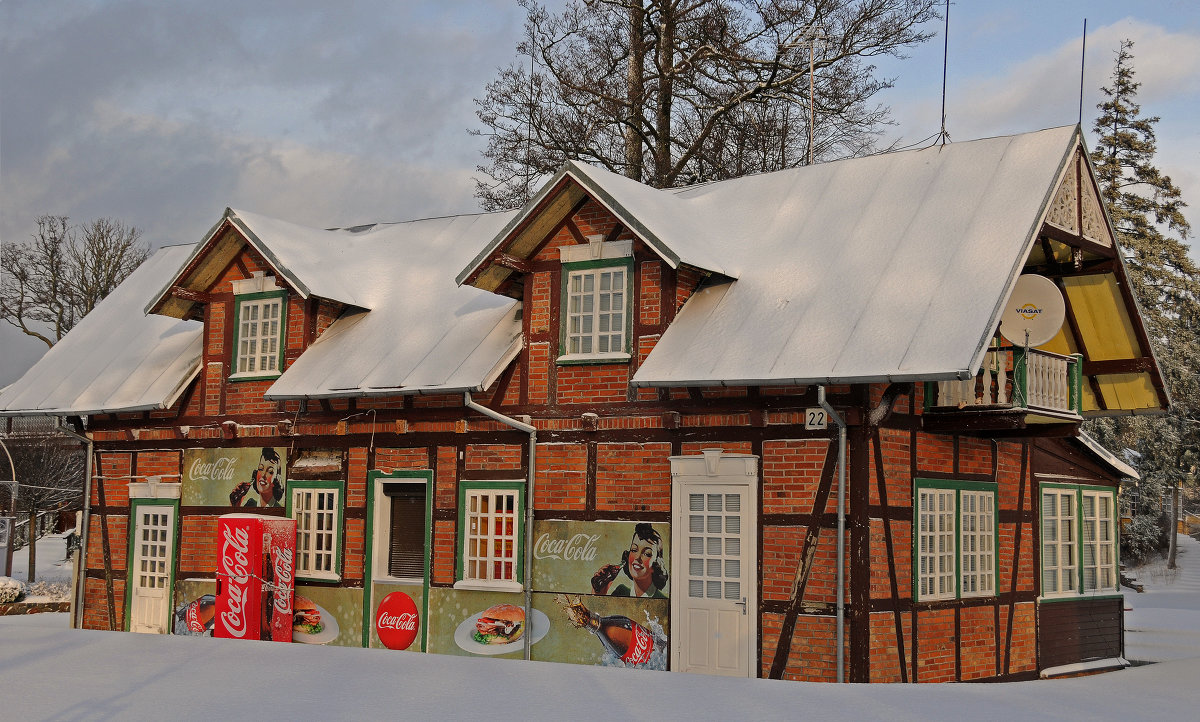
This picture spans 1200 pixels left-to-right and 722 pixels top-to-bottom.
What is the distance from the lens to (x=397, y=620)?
50.6 feet

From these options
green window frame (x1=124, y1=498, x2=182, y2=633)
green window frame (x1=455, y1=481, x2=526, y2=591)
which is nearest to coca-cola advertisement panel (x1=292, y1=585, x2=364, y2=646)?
green window frame (x1=455, y1=481, x2=526, y2=591)

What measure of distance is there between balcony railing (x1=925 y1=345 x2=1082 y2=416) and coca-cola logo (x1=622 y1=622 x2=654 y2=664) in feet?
13.3

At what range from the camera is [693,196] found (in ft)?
55.0

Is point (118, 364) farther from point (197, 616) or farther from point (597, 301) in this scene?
point (597, 301)

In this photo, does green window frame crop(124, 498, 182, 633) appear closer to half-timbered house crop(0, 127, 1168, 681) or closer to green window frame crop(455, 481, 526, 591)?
half-timbered house crop(0, 127, 1168, 681)

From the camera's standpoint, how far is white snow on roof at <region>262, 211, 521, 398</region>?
1528 cm

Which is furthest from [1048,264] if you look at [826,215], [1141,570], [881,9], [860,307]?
[1141,570]

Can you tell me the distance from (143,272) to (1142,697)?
58.5 ft

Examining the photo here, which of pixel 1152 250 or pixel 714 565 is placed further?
pixel 1152 250

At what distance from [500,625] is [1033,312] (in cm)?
721

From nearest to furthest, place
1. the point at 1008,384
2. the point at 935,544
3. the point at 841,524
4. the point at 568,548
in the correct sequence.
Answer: the point at 841,524 < the point at 935,544 < the point at 1008,384 < the point at 568,548

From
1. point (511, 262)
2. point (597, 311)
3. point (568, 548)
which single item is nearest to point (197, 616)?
point (568, 548)

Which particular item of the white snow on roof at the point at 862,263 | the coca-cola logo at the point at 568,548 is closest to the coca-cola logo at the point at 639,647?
the coca-cola logo at the point at 568,548

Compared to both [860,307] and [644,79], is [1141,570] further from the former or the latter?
[860,307]
